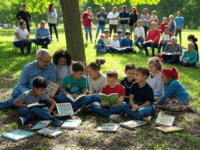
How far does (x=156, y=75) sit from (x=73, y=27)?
2.33m

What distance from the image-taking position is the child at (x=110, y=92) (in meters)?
4.71

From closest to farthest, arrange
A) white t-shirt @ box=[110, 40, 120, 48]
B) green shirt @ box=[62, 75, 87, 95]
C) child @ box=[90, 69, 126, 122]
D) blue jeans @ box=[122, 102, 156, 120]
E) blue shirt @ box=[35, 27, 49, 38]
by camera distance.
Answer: blue jeans @ box=[122, 102, 156, 120], child @ box=[90, 69, 126, 122], green shirt @ box=[62, 75, 87, 95], blue shirt @ box=[35, 27, 49, 38], white t-shirt @ box=[110, 40, 120, 48]

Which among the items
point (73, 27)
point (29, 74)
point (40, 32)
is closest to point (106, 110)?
point (29, 74)

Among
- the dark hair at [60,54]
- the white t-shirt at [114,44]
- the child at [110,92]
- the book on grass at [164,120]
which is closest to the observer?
the book on grass at [164,120]

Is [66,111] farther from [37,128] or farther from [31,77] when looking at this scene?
[31,77]

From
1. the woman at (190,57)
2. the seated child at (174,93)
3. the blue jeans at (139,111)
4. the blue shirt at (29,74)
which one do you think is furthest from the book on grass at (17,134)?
the woman at (190,57)

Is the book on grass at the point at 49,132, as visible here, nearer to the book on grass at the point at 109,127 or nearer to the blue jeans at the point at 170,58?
the book on grass at the point at 109,127

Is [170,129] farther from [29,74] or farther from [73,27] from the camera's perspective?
[73,27]

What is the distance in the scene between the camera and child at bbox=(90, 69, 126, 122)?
15.5ft

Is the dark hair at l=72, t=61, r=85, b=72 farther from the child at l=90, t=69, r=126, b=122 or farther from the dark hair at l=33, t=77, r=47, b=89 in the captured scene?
the dark hair at l=33, t=77, r=47, b=89

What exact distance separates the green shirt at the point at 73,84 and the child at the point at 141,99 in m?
1.10

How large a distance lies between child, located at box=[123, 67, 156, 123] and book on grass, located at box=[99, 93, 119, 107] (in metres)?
0.24

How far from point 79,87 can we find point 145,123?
66.6 inches

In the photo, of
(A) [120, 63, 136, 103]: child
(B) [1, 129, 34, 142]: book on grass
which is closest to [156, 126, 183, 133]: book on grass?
(A) [120, 63, 136, 103]: child
